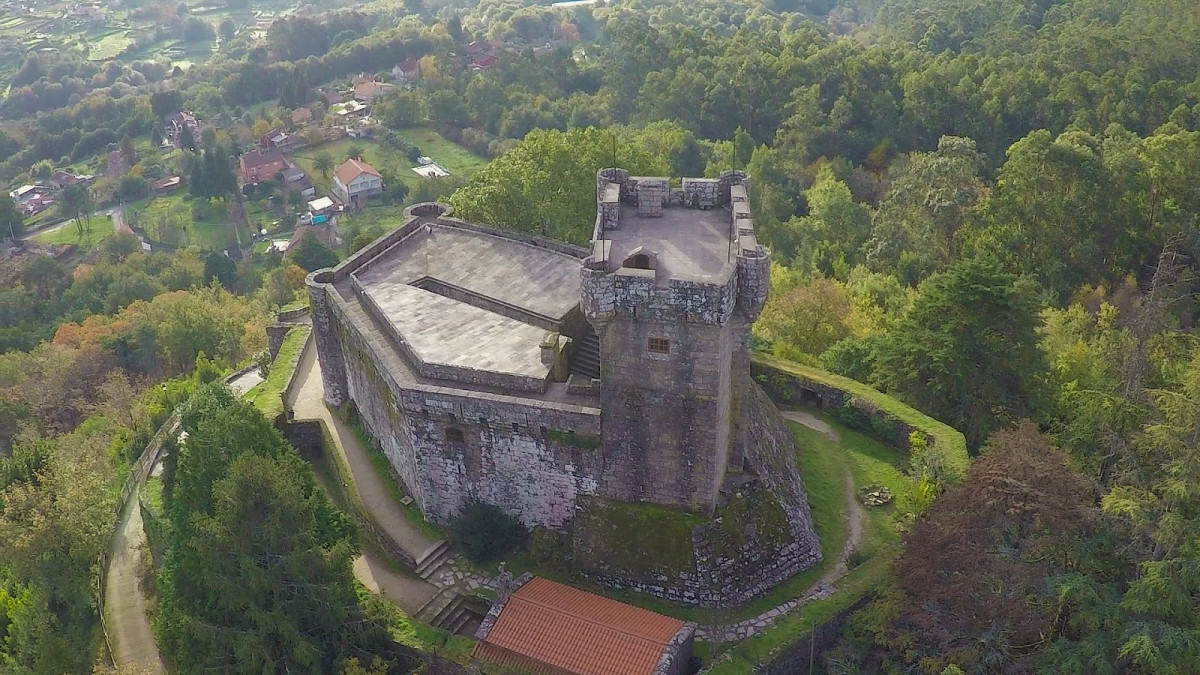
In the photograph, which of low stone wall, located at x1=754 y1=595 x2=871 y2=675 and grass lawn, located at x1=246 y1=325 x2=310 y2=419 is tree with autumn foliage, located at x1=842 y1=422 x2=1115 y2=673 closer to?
low stone wall, located at x1=754 y1=595 x2=871 y2=675

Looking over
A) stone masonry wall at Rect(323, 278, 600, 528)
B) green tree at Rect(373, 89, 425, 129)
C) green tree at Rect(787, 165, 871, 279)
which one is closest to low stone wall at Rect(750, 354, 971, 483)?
stone masonry wall at Rect(323, 278, 600, 528)

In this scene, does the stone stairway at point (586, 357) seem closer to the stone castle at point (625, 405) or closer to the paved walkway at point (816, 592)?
the stone castle at point (625, 405)

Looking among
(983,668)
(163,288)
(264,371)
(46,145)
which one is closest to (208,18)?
(46,145)

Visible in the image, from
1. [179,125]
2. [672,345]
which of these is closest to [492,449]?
[672,345]

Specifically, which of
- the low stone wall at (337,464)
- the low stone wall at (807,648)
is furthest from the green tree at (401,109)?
the low stone wall at (807,648)

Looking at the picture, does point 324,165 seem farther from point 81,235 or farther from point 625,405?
point 625,405
